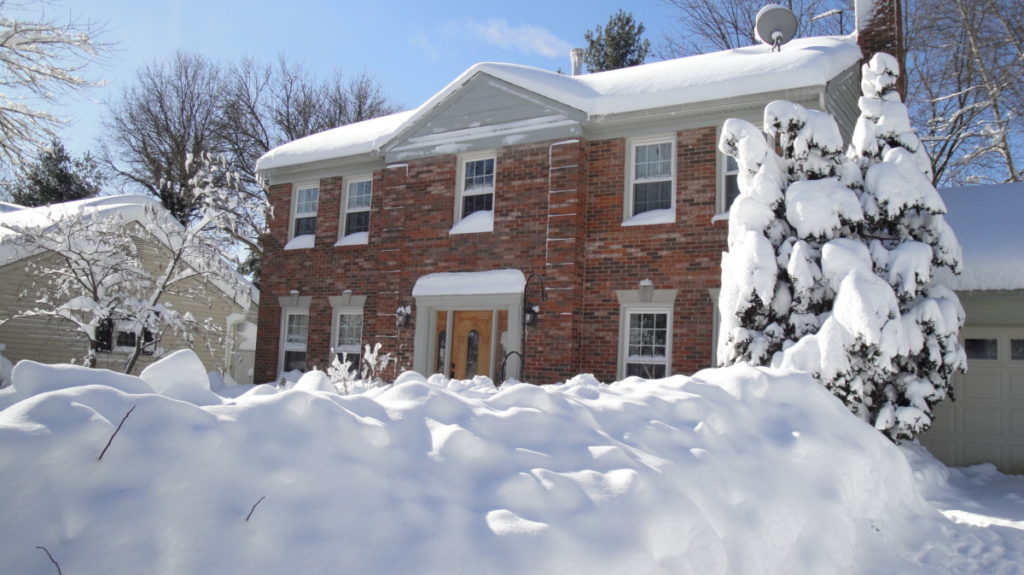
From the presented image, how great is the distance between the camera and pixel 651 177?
11.3 metres

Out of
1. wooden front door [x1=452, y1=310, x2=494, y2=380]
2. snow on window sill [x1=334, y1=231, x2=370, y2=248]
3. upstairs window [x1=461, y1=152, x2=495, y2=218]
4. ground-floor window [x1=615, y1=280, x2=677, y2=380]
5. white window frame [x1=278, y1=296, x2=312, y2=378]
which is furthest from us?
white window frame [x1=278, y1=296, x2=312, y2=378]

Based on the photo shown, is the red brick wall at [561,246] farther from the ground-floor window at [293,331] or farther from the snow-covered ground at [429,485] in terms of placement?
the snow-covered ground at [429,485]

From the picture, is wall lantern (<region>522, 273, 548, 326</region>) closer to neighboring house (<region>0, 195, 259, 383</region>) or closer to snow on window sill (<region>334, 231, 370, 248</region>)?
snow on window sill (<region>334, 231, 370, 248</region>)

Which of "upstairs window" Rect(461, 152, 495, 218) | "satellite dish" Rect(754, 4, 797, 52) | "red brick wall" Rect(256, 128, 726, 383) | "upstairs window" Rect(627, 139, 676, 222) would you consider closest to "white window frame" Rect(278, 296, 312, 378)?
"red brick wall" Rect(256, 128, 726, 383)

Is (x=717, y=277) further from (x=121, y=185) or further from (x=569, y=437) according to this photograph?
(x=121, y=185)

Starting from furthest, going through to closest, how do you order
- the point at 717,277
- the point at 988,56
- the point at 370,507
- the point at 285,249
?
the point at 988,56
the point at 285,249
the point at 717,277
the point at 370,507

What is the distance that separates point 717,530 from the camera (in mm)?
3600

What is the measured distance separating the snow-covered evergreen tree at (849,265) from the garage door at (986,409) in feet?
6.51

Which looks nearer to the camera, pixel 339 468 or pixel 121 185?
pixel 339 468

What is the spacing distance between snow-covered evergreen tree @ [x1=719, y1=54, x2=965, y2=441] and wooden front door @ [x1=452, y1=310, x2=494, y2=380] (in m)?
4.89

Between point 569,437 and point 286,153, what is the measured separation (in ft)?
41.8

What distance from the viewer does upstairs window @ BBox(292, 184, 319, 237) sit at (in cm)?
1491

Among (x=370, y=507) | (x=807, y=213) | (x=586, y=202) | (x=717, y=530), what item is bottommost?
(x=717, y=530)

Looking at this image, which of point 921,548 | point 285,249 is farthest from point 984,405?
point 285,249
